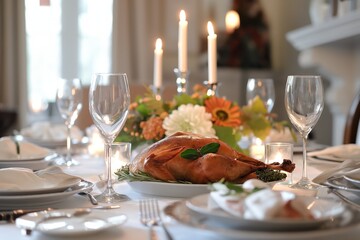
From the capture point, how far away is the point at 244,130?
5.57 ft

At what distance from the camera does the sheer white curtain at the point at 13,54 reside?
170 inches

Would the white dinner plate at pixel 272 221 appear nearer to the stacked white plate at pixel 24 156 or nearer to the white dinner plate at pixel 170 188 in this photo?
the white dinner plate at pixel 170 188

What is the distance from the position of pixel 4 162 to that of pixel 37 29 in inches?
131

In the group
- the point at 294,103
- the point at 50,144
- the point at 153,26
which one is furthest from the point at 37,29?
the point at 294,103

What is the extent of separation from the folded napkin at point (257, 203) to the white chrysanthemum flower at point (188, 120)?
0.69 metres

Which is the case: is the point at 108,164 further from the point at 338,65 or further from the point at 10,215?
the point at 338,65

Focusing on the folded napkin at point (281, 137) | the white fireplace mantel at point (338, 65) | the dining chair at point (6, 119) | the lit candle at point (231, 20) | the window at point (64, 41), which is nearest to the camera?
the folded napkin at point (281, 137)

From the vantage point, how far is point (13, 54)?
172 inches

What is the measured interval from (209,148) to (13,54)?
12.1 feet

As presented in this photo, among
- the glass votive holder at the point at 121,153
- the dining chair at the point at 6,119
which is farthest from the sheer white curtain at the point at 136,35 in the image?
the glass votive holder at the point at 121,153

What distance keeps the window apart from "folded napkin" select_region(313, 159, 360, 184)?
3.60m

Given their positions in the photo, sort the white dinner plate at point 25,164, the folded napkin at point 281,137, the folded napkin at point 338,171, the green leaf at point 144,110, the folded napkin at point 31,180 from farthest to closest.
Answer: the folded napkin at point 281,137
the green leaf at point 144,110
the white dinner plate at point 25,164
the folded napkin at point 338,171
the folded napkin at point 31,180

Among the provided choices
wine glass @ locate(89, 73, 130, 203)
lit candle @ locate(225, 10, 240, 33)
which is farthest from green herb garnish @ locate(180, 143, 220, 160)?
lit candle @ locate(225, 10, 240, 33)

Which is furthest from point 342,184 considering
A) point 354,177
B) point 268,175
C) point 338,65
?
point 338,65
